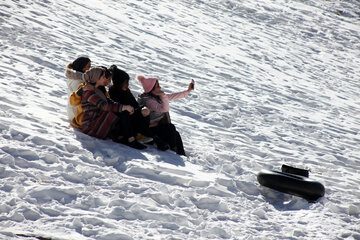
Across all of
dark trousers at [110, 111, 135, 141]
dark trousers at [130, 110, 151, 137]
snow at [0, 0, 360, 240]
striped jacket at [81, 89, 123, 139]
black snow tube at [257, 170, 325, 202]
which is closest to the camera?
snow at [0, 0, 360, 240]

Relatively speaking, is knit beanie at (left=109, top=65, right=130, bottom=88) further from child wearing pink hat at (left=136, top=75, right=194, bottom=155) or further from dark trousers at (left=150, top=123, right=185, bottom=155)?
dark trousers at (left=150, top=123, right=185, bottom=155)

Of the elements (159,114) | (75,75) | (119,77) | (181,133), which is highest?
(119,77)

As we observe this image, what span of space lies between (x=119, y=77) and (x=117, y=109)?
1.83 feet

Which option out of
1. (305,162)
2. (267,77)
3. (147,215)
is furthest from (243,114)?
(147,215)

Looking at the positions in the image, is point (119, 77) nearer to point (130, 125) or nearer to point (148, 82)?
point (148, 82)

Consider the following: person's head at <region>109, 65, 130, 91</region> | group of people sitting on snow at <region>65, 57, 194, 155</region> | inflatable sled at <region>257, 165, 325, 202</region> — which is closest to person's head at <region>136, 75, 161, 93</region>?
group of people sitting on snow at <region>65, 57, 194, 155</region>

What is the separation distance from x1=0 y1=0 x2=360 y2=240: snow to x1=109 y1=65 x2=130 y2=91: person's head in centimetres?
81

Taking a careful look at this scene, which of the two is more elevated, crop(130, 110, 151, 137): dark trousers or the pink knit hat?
the pink knit hat

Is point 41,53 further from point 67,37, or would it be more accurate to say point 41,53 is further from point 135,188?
point 135,188

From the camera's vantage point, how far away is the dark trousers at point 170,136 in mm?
5375

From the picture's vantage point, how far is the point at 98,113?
16.6 ft

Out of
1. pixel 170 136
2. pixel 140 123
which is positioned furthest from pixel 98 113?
pixel 170 136

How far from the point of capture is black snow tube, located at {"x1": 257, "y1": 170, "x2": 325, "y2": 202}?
4.55 metres

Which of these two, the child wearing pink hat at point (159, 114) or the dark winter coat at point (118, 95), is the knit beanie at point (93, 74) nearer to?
the dark winter coat at point (118, 95)
